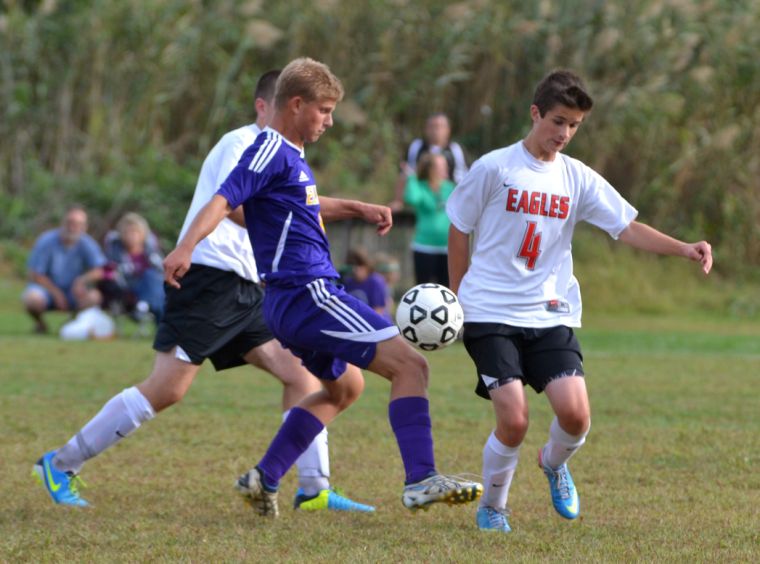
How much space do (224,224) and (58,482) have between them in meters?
1.31

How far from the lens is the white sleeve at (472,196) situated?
5461 mm

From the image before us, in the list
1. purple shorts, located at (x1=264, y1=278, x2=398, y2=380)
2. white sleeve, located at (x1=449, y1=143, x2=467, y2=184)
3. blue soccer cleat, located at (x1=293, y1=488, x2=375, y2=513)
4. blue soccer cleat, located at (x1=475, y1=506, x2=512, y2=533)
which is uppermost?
purple shorts, located at (x1=264, y1=278, x2=398, y2=380)

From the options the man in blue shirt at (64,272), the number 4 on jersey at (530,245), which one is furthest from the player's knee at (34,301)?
the number 4 on jersey at (530,245)

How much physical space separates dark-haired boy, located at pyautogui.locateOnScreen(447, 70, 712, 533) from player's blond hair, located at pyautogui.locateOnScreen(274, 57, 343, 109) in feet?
2.20

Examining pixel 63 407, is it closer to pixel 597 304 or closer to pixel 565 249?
pixel 565 249

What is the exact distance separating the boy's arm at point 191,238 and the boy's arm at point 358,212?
2.18ft

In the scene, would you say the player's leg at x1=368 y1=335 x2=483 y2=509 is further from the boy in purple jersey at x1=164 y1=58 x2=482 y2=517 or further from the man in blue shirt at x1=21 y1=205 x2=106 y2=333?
the man in blue shirt at x1=21 y1=205 x2=106 y2=333

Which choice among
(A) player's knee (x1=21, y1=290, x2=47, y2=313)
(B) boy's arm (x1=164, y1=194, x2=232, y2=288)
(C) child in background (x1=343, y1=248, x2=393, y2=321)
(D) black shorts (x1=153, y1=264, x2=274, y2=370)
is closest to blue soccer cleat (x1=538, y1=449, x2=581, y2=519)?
(D) black shorts (x1=153, y1=264, x2=274, y2=370)

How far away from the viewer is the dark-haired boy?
17.3ft

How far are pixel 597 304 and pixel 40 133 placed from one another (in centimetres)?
827

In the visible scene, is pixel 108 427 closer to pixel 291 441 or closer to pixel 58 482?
pixel 58 482

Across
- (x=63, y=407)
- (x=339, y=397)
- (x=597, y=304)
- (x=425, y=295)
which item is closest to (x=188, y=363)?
(x=339, y=397)

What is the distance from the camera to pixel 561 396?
17.2 feet

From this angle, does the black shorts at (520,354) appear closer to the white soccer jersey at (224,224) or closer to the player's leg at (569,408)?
the player's leg at (569,408)
